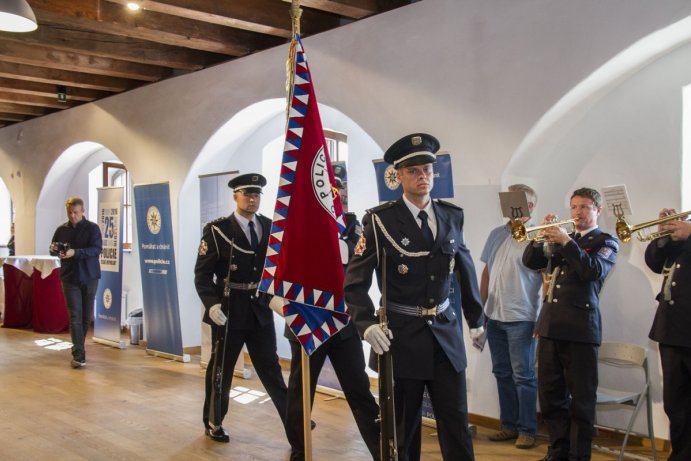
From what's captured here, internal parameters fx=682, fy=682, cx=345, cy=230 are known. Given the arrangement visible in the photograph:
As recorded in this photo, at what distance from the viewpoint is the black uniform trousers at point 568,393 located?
11.9 ft

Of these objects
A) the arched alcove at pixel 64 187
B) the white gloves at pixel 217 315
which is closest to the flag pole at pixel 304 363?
the white gloves at pixel 217 315

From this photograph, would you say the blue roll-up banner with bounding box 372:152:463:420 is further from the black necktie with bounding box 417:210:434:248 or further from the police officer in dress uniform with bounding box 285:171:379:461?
the black necktie with bounding box 417:210:434:248

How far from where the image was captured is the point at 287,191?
305cm

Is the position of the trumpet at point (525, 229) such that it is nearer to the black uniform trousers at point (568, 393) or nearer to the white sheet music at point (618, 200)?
the white sheet music at point (618, 200)

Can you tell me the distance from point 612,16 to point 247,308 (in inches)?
107

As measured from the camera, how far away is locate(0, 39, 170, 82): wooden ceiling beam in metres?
6.55

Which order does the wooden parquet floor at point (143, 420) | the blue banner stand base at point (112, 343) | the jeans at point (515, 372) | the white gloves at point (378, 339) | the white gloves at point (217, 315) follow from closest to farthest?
the white gloves at point (378, 339) → the white gloves at point (217, 315) → the wooden parquet floor at point (143, 420) → the jeans at point (515, 372) → the blue banner stand base at point (112, 343)

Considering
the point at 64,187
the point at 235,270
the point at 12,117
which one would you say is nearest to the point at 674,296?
the point at 235,270

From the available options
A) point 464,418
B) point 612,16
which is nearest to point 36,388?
point 464,418

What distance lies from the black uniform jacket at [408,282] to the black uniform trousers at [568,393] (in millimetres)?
1188

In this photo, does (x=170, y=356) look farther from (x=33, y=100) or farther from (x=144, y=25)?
(x=33, y=100)

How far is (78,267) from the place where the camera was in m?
6.56

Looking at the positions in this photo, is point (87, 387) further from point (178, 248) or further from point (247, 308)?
point (247, 308)

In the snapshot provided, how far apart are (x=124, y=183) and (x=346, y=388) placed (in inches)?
293
